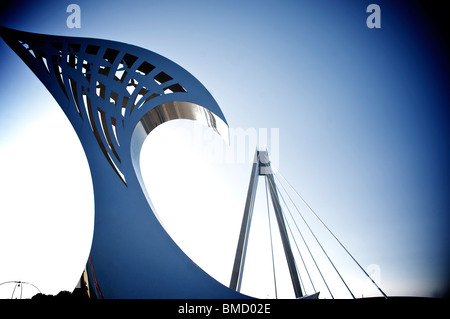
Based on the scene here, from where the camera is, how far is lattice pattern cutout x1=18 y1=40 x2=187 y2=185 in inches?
262

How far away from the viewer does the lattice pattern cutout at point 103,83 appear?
21.9 ft

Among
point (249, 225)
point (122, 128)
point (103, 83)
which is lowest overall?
point (249, 225)

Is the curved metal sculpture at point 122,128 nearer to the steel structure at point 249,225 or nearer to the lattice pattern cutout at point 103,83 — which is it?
the lattice pattern cutout at point 103,83

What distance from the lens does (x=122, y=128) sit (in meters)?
6.63

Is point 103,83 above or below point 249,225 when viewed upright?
above

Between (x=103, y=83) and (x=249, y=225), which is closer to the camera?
(x=103, y=83)

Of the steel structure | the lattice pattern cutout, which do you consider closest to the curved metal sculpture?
the lattice pattern cutout

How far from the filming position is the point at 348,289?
5.70 metres

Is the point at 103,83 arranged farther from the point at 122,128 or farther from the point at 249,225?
the point at 249,225

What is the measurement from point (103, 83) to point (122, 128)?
4.00 feet

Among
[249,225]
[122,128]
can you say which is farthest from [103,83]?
[249,225]

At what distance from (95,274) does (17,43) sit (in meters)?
6.12

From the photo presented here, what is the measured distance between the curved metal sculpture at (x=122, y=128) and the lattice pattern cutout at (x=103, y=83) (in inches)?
0.9
